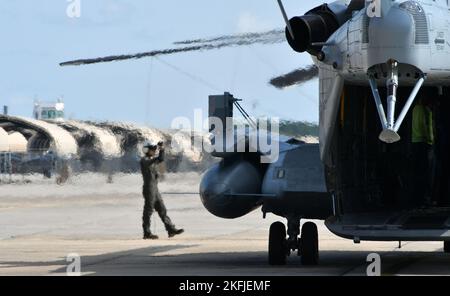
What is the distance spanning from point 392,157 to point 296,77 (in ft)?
8.30

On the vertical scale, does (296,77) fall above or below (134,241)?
above

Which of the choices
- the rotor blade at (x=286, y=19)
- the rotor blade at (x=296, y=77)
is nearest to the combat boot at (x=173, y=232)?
the rotor blade at (x=296, y=77)

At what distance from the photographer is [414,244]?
78.5ft

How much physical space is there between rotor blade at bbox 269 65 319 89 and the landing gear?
248 cm

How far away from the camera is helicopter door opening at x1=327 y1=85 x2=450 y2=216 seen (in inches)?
688

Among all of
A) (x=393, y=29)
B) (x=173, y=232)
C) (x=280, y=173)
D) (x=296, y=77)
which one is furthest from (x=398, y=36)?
(x=173, y=232)

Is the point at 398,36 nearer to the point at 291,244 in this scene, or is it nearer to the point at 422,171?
the point at 422,171

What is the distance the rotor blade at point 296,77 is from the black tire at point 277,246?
8.38ft

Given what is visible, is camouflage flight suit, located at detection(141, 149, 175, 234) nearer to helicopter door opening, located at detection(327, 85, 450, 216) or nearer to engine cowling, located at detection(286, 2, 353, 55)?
helicopter door opening, located at detection(327, 85, 450, 216)

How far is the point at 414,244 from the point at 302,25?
832 cm

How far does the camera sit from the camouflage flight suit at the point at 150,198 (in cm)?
2553

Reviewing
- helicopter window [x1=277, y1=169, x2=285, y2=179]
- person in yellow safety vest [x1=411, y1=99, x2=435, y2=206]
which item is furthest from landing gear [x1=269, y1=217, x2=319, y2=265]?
person in yellow safety vest [x1=411, y1=99, x2=435, y2=206]

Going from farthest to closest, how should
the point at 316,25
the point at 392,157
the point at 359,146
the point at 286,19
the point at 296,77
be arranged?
the point at 296,77 → the point at 392,157 → the point at 359,146 → the point at 316,25 → the point at 286,19

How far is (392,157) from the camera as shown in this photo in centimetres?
1830
